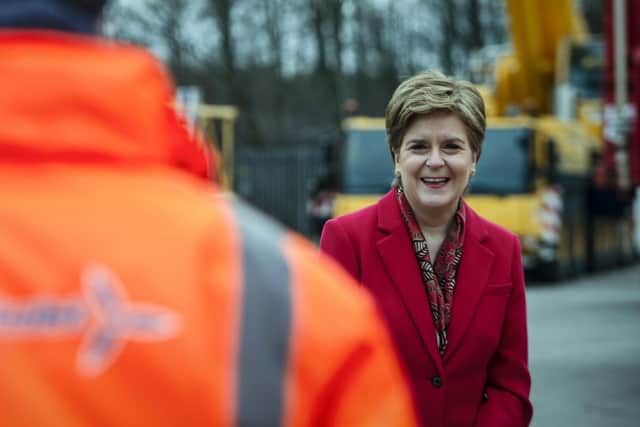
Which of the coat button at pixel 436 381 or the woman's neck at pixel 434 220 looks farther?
the woman's neck at pixel 434 220

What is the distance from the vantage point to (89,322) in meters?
1.41

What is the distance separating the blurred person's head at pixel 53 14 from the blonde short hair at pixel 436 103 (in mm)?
1744

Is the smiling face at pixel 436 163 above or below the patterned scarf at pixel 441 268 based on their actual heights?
above

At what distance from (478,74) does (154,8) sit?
7181 mm

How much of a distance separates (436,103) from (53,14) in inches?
71.2

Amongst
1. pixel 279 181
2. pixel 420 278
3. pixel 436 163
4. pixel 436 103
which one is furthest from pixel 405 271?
pixel 279 181

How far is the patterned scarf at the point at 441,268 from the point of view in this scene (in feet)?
10.5

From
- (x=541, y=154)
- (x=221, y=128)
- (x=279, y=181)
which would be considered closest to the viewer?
(x=541, y=154)

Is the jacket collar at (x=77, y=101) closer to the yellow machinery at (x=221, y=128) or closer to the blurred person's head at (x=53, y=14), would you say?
the blurred person's head at (x=53, y=14)

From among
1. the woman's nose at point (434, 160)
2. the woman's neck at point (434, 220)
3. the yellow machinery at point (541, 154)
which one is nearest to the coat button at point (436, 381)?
the woman's neck at point (434, 220)

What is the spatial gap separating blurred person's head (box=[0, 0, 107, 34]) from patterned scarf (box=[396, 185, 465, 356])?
1.81 m

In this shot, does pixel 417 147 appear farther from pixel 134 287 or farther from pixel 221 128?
pixel 221 128

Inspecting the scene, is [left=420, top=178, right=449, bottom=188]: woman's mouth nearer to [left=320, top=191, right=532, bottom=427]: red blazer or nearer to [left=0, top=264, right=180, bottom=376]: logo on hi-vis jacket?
[left=320, top=191, right=532, bottom=427]: red blazer

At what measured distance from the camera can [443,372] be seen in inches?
124
